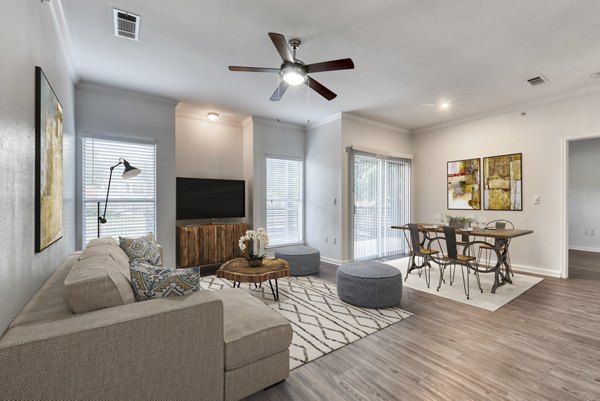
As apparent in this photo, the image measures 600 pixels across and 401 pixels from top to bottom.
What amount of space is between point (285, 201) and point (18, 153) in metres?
4.57

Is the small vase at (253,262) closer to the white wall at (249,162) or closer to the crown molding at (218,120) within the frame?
the white wall at (249,162)

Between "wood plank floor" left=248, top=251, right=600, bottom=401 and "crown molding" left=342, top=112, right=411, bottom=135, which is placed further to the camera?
"crown molding" left=342, top=112, right=411, bottom=135

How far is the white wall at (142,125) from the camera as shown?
390 cm

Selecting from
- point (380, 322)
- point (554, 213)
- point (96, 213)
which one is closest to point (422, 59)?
point (380, 322)

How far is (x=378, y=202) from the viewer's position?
5.74 meters

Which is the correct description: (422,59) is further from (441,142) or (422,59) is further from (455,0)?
(441,142)

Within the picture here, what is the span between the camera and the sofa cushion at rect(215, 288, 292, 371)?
1.60 metres

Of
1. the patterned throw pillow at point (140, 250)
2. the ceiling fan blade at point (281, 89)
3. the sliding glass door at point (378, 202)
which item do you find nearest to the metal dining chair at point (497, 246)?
the sliding glass door at point (378, 202)

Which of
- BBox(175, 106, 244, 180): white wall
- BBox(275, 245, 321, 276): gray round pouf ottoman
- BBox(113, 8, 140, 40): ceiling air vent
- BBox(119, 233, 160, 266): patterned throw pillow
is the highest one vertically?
BBox(113, 8, 140, 40): ceiling air vent

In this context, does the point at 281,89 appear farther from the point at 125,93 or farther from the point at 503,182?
the point at 503,182

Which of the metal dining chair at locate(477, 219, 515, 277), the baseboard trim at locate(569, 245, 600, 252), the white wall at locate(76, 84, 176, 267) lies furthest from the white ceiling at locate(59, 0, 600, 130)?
the baseboard trim at locate(569, 245, 600, 252)

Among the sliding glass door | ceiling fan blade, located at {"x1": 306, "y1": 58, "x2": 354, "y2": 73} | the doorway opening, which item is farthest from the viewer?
the doorway opening

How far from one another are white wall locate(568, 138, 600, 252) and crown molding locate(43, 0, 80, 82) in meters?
9.69

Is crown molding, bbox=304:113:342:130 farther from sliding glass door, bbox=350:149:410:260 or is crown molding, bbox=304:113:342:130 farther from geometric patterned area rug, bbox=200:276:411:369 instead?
geometric patterned area rug, bbox=200:276:411:369
